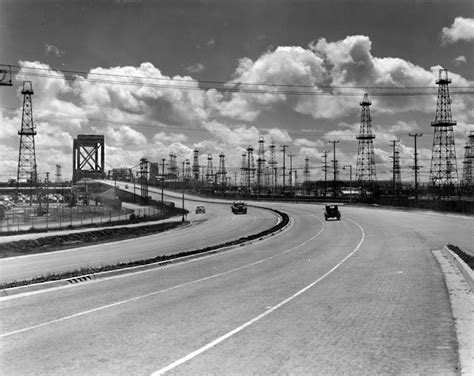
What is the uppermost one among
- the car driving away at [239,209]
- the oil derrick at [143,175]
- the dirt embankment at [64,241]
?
the oil derrick at [143,175]

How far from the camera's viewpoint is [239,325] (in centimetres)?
926

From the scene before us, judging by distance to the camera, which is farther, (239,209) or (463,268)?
(239,209)

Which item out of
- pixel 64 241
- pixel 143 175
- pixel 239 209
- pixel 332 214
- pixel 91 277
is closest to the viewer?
pixel 91 277

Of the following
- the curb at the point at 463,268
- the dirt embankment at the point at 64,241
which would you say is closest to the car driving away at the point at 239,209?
the dirt embankment at the point at 64,241

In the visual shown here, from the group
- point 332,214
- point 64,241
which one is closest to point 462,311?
point 64,241

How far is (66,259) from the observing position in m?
25.7

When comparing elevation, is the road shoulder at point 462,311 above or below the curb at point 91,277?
above

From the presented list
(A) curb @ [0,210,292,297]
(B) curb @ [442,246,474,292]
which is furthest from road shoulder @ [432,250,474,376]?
(A) curb @ [0,210,292,297]

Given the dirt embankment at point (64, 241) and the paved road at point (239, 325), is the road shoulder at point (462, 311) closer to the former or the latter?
the paved road at point (239, 325)

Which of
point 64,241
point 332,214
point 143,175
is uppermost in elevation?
point 143,175

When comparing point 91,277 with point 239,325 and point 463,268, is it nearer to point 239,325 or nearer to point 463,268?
point 239,325

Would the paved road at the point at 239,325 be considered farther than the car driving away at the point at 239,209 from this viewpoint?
No

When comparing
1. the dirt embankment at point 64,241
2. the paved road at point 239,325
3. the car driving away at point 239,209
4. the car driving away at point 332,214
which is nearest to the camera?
the paved road at point 239,325

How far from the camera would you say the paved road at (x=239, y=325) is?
7012 mm
